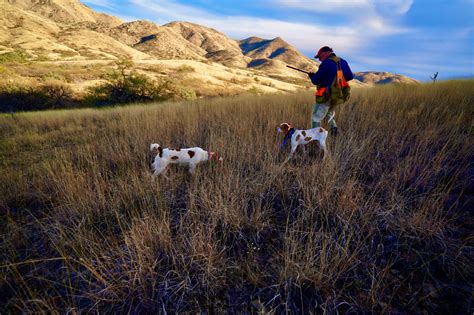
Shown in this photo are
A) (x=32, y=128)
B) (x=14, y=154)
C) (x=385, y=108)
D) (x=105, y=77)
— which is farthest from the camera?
(x=105, y=77)

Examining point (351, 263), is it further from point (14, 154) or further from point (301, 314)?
point (14, 154)

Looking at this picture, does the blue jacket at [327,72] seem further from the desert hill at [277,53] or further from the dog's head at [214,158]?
the desert hill at [277,53]

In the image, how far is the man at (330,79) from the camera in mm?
3504

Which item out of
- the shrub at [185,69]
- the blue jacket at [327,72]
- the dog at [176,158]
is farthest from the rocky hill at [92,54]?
the dog at [176,158]

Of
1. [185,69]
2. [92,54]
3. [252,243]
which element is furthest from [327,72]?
[92,54]

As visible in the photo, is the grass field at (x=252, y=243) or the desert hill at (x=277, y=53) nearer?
the grass field at (x=252, y=243)

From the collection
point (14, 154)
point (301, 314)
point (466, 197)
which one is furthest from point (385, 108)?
point (14, 154)

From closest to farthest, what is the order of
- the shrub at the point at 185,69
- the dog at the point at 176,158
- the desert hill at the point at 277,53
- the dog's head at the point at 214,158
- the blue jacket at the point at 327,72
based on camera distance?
the dog at the point at 176,158 → the dog's head at the point at 214,158 → the blue jacket at the point at 327,72 → the shrub at the point at 185,69 → the desert hill at the point at 277,53

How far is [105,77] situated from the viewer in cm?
2005

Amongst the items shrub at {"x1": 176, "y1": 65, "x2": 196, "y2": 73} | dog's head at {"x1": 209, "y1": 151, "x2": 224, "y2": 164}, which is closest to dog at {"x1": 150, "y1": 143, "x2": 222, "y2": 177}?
dog's head at {"x1": 209, "y1": 151, "x2": 224, "y2": 164}

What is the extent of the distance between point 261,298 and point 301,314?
0.27 metres

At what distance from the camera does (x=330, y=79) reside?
353 centimetres

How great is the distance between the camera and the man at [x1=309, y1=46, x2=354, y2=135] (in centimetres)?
350

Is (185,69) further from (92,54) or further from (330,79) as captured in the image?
(330,79)
